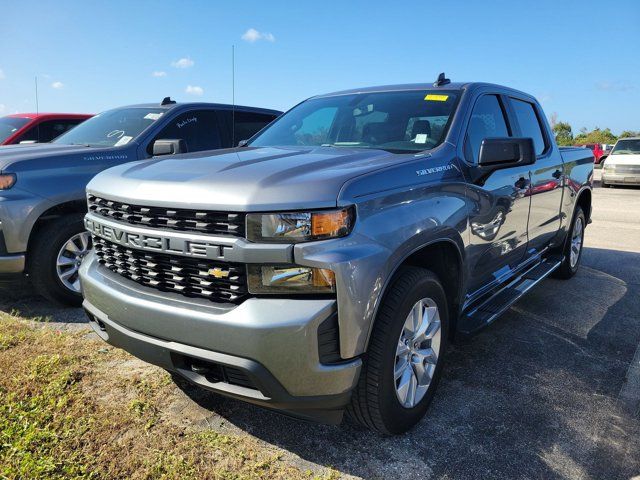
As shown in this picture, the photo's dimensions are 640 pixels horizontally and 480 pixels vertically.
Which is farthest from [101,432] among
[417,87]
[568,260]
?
[568,260]

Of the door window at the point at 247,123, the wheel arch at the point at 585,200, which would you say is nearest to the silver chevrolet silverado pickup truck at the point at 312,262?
the wheel arch at the point at 585,200

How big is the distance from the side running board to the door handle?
0.74 metres

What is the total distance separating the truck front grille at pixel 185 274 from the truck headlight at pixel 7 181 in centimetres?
188

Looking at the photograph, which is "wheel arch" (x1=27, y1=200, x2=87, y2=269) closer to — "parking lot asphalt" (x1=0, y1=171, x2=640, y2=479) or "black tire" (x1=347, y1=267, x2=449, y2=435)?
"parking lot asphalt" (x1=0, y1=171, x2=640, y2=479)

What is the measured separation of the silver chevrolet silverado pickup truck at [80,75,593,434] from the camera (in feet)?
6.55

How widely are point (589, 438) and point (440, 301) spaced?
1.02 meters

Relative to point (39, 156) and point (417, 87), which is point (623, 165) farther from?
point (39, 156)

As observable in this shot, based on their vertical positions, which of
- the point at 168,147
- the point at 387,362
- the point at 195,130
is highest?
the point at 195,130

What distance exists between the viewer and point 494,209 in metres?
3.23

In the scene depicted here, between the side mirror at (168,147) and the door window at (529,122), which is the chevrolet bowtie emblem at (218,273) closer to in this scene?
the side mirror at (168,147)

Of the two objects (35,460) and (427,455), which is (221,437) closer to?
(35,460)

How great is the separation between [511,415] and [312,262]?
64.7 inches

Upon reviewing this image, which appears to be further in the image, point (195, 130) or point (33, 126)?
point (33, 126)

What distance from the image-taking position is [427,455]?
7.97 ft
